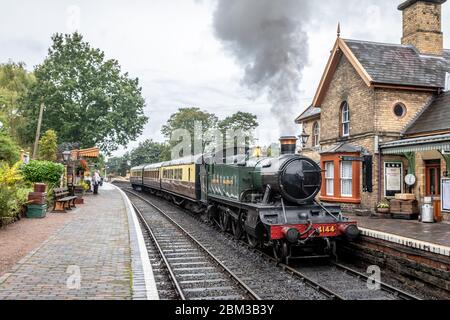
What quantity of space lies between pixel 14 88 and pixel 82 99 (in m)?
10.6

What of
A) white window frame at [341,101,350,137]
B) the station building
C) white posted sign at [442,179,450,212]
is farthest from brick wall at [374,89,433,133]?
white posted sign at [442,179,450,212]

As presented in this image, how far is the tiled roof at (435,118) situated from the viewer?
533 inches

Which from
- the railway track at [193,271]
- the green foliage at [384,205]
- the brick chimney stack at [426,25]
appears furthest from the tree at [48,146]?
the brick chimney stack at [426,25]

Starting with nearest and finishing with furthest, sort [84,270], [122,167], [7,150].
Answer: [84,270] → [7,150] → [122,167]

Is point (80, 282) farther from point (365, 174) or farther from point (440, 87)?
point (440, 87)

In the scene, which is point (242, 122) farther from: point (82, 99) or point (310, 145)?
point (310, 145)

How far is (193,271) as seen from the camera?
8180 millimetres

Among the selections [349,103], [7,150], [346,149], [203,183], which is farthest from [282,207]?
[7,150]

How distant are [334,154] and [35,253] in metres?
11.1

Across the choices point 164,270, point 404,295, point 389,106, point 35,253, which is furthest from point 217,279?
point 389,106

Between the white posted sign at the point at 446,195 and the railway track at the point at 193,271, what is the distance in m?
7.12

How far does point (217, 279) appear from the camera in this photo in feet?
25.0

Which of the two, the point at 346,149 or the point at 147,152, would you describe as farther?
the point at 147,152

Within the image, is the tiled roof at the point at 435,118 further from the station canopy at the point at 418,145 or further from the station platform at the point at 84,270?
the station platform at the point at 84,270
